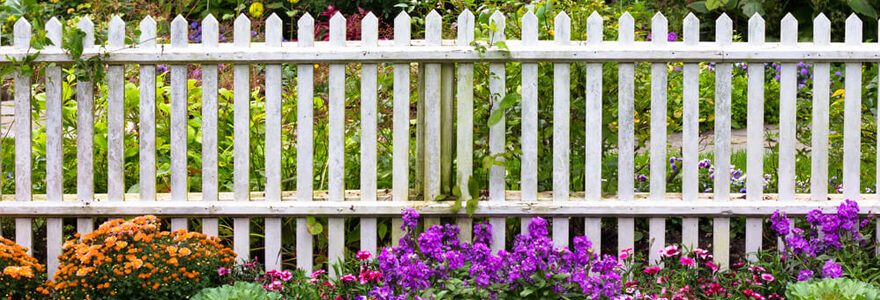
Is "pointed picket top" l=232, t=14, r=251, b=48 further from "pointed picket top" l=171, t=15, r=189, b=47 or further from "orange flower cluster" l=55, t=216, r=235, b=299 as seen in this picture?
"orange flower cluster" l=55, t=216, r=235, b=299

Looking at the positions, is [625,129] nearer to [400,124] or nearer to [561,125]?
[561,125]

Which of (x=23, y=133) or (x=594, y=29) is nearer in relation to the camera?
(x=594, y=29)

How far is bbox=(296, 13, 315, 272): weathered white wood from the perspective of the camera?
4023 millimetres

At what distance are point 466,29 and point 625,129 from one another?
746 mm

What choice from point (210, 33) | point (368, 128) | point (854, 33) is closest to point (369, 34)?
point (368, 128)

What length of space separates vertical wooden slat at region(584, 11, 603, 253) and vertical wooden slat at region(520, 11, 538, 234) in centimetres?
21

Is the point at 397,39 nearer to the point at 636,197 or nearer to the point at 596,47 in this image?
the point at 596,47

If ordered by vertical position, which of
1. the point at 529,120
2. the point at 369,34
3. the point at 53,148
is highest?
the point at 369,34

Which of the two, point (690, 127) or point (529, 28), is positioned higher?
point (529, 28)

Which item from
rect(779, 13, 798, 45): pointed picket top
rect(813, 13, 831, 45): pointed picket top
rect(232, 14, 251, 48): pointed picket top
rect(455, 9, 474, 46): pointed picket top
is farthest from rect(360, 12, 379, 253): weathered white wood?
rect(813, 13, 831, 45): pointed picket top

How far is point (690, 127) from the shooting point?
409cm

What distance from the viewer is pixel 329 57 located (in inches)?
156

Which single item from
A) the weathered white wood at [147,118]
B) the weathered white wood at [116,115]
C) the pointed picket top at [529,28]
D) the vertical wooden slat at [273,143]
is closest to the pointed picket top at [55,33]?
the weathered white wood at [116,115]

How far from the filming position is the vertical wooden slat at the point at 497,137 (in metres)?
4.03
